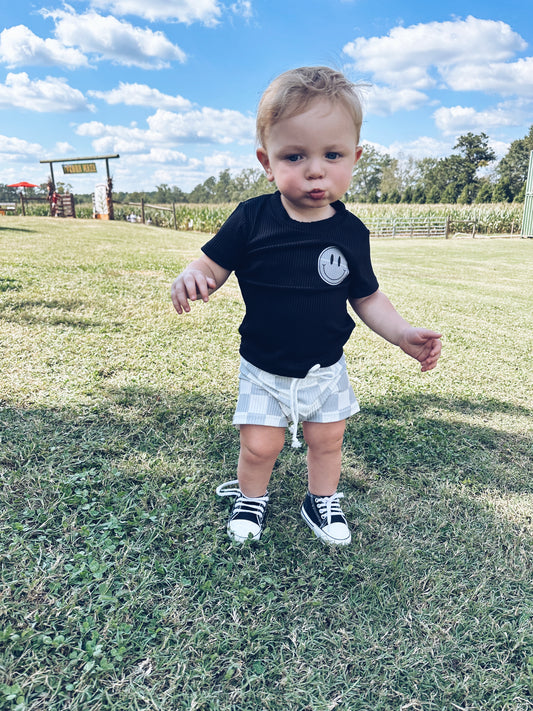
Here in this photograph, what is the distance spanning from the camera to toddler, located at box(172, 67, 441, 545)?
5.35ft

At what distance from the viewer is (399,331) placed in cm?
189

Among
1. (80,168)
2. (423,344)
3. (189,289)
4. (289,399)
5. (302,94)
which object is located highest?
(80,168)

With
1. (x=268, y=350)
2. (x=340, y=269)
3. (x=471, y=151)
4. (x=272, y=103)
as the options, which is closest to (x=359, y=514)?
(x=268, y=350)

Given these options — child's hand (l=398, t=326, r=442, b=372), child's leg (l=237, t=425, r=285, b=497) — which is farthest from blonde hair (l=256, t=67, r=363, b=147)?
child's leg (l=237, t=425, r=285, b=497)

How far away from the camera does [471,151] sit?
5594cm

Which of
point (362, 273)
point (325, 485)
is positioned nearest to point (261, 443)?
point (325, 485)

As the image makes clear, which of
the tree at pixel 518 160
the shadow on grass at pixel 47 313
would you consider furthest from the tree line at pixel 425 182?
the shadow on grass at pixel 47 313

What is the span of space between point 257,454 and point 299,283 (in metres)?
0.64

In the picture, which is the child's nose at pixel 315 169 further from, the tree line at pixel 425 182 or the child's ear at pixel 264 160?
the tree line at pixel 425 182

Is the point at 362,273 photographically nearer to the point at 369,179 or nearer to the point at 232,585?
the point at 232,585

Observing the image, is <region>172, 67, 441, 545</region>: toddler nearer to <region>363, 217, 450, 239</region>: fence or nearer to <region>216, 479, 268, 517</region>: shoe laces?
<region>216, 479, 268, 517</region>: shoe laces

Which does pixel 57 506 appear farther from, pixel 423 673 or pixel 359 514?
pixel 423 673

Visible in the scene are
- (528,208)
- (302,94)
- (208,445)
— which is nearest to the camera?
(302,94)

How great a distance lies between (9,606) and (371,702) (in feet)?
3.35
